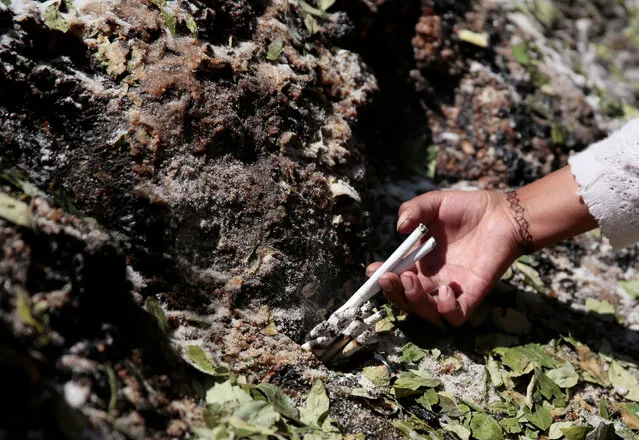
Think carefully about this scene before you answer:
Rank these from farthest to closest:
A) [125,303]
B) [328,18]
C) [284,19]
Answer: [328,18] → [284,19] → [125,303]

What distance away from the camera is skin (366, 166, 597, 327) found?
2.19 meters

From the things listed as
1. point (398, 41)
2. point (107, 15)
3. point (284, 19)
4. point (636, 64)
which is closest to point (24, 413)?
point (107, 15)

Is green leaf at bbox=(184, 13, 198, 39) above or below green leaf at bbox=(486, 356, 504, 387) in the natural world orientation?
above

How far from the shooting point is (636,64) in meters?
4.29

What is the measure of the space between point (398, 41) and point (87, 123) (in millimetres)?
1749

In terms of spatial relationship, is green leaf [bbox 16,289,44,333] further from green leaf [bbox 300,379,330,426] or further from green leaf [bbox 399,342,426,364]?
green leaf [bbox 399,342,426,364]

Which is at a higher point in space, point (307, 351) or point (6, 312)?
point (6, 312)

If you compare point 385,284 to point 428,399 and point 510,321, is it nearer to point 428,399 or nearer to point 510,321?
point 428,399

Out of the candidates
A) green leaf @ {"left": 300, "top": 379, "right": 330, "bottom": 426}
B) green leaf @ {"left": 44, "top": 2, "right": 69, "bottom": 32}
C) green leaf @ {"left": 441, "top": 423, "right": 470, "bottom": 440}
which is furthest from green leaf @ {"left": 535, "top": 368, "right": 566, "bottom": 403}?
green leaf @ {"left": 44, "top": 2, "right": 69, "bottom": 32}

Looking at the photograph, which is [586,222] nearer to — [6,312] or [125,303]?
[125,303]

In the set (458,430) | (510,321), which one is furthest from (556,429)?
(510,321)

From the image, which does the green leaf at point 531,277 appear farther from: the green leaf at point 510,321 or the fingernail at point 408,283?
the fingernail at point 408,283

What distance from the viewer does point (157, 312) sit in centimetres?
171

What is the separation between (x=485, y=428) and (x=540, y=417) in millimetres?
246
